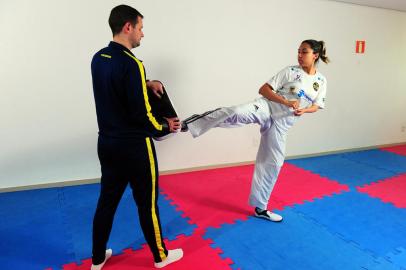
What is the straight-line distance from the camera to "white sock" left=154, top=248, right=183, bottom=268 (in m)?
2.26

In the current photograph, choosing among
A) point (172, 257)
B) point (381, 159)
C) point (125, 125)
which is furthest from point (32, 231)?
point (381, 159)

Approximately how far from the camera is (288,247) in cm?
259

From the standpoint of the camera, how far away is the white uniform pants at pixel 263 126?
8.87ft

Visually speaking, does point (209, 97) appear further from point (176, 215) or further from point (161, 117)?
point (161, 117)

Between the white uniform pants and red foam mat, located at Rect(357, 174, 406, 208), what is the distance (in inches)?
64.1

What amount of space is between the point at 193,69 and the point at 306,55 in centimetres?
184

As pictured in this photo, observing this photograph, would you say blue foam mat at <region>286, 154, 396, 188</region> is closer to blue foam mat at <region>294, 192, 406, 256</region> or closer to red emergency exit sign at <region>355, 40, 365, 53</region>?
blue foam mat at <region>294, 192, 406, 256</region>

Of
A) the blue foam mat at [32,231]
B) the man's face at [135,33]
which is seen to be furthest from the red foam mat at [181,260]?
Answer: the man's face at [135,33]

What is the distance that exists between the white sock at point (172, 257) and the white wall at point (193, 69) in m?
2.00

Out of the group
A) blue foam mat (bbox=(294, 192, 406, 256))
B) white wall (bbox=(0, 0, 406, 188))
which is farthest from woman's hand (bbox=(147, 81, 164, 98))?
blue foam mat (bbox=(294, 192, 406, 256))

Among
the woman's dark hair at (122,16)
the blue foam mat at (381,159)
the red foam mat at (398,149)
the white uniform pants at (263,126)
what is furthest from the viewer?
the red foam mat at (398,149)

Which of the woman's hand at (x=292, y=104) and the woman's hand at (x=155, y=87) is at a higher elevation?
the woman's hand at (x=155, y=87)

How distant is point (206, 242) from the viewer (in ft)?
8.63

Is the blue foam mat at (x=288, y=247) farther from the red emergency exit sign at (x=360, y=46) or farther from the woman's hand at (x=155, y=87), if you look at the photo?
the red emergency exit sign at (x=360, y=46)
